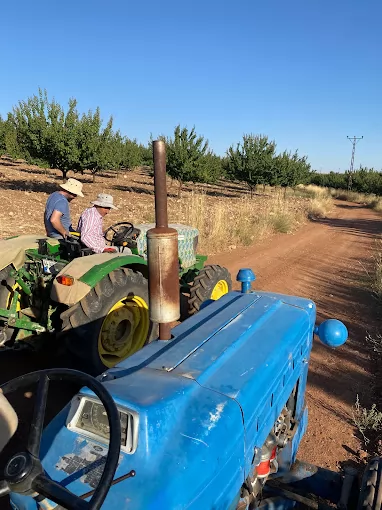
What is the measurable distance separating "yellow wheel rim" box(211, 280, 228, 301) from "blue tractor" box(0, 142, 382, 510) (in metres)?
2.43

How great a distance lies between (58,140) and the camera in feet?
60.6

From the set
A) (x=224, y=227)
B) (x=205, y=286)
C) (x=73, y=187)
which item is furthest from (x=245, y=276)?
(x=224, y=227)

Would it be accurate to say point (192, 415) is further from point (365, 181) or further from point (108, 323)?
point (365, 181)

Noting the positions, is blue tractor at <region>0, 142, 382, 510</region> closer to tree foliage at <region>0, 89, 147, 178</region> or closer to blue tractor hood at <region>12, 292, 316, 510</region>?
blue tractor hood at <region>12, 292, 316, 510</region>

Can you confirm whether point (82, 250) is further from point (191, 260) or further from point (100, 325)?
point (191, 260)

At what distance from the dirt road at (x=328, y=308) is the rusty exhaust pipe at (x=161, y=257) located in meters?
1.89

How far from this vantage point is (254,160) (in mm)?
24453

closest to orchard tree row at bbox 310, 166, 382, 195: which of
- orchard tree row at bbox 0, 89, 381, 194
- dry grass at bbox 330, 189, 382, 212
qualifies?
dry grass at bbox 330, 189, 382, 212

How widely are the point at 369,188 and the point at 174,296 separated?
3832 cm

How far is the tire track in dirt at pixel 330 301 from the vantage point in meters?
2.99

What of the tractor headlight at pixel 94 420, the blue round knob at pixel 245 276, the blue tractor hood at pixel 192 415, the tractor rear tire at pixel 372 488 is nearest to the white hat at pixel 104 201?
the blue round knob at pixel 245 276

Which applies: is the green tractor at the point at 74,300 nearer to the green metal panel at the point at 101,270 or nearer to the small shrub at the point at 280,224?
the green metal panel at the point at 101,270

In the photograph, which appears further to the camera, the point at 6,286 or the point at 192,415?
the point at 6,286

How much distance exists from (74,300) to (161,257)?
61.3 inches
